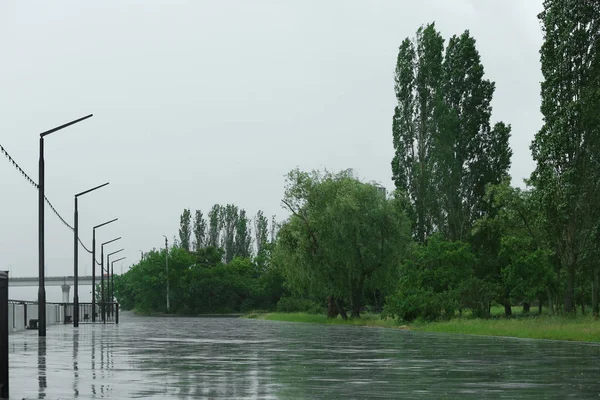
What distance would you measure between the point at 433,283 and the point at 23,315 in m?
24.6

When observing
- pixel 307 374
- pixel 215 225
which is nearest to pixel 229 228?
pixel 215 225

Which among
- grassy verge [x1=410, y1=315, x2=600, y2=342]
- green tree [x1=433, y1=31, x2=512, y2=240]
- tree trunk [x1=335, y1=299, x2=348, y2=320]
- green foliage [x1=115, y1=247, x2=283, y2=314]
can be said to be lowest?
grassy verge [x1=410, y1=315, x2=600, y2=342]

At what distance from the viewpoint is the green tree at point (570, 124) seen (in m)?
46.5

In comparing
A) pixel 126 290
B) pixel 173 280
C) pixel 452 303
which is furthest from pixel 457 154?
pixel 126 290

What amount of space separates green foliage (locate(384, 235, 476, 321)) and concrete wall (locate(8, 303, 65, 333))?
22136mm

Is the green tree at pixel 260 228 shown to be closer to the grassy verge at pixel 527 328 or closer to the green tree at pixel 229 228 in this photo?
the green tree at pixel 229 228

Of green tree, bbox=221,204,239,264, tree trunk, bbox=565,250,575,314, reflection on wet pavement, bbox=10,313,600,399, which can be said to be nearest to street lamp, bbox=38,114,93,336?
reflection on wet pavement, bbox=10,313,600,399

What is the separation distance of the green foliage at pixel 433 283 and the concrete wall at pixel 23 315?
2214 cm

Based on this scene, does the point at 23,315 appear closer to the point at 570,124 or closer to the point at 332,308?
the point at 570,124

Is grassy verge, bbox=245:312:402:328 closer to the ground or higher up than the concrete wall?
closer to the ground

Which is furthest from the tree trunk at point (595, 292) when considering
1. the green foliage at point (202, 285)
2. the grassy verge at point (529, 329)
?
the green foliage at point (202, 285)

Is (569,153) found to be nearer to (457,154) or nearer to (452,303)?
(452,303)

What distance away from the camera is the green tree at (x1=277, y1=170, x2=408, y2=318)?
7006cm

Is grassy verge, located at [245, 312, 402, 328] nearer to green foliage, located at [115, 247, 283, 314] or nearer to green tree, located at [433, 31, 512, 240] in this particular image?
green tree, located at [433, 31, 512, 240]
